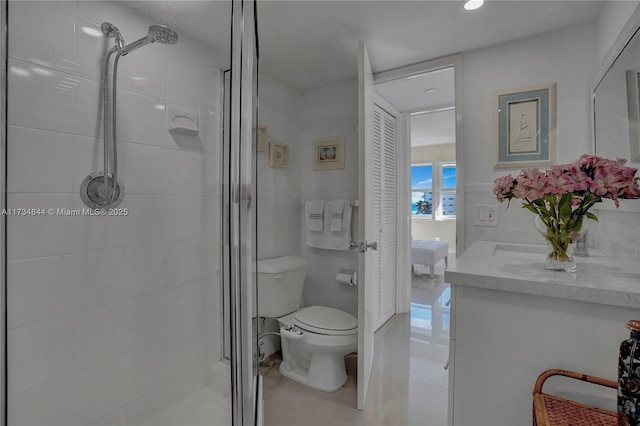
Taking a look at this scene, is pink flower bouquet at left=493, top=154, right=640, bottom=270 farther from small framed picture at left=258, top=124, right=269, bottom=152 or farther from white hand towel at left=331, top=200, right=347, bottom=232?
small framed picture at left=258, top=124, right=269, bottom=152

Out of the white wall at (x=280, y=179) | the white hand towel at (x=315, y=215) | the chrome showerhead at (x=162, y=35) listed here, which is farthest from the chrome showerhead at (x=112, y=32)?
the white hand towel at (x=315, y=215)

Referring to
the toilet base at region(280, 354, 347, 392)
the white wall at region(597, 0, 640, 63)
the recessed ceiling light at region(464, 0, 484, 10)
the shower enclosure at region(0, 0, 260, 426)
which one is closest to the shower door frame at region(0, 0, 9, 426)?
the shower enclosure at region(0, 0, 260, 426)

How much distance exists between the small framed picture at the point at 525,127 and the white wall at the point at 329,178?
0.96 m

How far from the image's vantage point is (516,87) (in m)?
1.89

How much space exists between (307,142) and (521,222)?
1573mm

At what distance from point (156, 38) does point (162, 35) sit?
0.03m

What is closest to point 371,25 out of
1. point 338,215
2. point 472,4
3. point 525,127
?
point 472,4

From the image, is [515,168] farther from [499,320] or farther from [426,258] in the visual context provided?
[426,258]

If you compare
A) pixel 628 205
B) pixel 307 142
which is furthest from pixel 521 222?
pixel 307 142

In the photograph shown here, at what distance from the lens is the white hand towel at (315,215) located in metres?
2.32

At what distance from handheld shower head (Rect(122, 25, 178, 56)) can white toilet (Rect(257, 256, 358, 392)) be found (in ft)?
4.46

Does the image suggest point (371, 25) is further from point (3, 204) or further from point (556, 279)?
point (3, 204)

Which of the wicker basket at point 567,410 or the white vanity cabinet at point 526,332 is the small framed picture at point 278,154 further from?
the wicker basket at point 567,410

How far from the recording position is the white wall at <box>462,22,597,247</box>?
1736 mm
